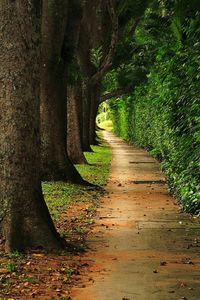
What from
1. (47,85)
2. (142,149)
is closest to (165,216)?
(47,85)

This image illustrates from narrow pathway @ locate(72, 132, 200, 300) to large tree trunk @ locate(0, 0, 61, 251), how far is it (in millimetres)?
807

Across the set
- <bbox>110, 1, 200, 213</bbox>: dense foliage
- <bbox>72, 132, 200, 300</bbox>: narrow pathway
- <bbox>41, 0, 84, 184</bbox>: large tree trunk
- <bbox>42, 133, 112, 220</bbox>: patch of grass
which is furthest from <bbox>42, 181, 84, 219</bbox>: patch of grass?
<bbox>110, 1, 200, 213</bbox>: dense foliage

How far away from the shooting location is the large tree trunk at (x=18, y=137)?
748cm

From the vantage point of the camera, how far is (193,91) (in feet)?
33.0

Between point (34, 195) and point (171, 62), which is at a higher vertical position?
point (171, 62)

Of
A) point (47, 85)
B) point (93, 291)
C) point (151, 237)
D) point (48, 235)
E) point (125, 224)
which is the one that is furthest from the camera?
point (47, 85)

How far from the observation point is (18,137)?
24.8ft

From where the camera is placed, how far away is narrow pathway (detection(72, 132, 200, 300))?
19.5ft

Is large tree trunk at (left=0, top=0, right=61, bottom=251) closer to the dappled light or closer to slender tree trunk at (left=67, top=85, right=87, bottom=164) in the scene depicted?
the dappled light

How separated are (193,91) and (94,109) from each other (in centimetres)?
2913

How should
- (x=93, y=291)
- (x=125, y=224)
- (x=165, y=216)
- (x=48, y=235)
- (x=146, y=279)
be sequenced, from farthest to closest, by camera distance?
(x=165, y=216), (x=125, y=224), (x=48, y=235), (x=146, y=279), (x=93, y=291)

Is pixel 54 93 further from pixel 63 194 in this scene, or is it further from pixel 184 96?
pixel 184 96

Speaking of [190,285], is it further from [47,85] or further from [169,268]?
[47,85]

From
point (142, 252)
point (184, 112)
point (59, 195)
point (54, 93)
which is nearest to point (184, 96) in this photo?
point (184, 112)
